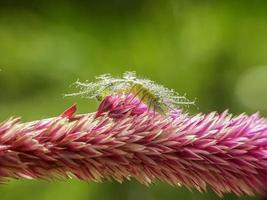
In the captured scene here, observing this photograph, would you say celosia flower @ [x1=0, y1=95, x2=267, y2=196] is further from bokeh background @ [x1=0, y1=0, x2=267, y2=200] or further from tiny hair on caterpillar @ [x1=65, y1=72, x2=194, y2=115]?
bokeh background @ [x1=0, y1=0, x2=267, y2=200]

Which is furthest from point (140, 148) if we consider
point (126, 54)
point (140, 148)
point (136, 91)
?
point (126, 54)

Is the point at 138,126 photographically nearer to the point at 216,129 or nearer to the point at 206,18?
the point at 216,129

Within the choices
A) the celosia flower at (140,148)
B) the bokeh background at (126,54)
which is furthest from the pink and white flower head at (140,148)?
the bokeh background at (126,54)

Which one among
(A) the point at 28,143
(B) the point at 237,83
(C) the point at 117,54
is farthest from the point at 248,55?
(A) the point at 28,143

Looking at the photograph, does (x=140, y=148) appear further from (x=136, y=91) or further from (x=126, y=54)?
(x=126, y=54)

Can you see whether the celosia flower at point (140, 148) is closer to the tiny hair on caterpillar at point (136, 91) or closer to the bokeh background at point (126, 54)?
the tiny hair on caterpillar at point (136, 91)
